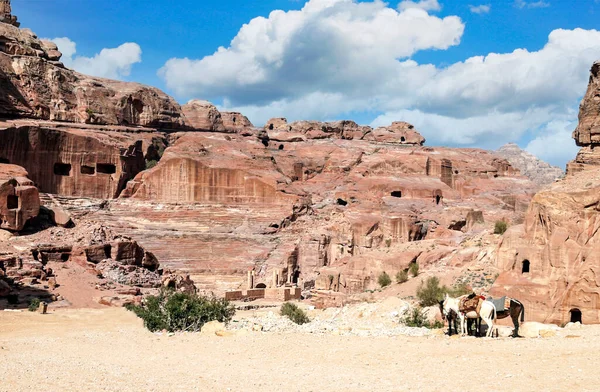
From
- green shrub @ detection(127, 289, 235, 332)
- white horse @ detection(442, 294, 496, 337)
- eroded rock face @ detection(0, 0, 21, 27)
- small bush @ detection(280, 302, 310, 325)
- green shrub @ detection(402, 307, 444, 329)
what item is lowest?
small bush @ detection(280, 302, 310, 325)

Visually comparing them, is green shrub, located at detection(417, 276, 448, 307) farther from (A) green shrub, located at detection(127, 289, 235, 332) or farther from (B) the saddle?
(B) the saddle

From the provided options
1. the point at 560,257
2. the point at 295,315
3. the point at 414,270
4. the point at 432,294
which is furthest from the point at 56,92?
the point at 560,257

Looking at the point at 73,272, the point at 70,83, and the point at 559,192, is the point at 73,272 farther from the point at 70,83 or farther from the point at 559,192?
the point at 70,83

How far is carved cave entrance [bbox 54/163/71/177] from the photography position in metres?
59.0

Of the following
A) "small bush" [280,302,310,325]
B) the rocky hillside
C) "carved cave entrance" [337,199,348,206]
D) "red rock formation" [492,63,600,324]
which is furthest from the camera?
"carved cave entrance" [337,199,348,206]

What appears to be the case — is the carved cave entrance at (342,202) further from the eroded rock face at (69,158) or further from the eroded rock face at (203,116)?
the eroded rock face at (203,116)

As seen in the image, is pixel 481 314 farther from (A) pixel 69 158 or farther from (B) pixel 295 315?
(A) pixel 69 158

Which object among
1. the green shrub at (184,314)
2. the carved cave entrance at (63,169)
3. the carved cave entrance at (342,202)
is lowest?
the green shrub at (184,314)

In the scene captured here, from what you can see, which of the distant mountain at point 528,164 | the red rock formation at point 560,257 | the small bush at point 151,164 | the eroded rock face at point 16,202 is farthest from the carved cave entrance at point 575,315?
the distant mountain at point 528,164

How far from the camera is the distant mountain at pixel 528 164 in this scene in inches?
5527

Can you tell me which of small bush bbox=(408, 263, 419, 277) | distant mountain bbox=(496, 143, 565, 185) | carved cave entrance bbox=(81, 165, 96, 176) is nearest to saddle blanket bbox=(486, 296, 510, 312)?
small bush bbox=(408, 263, 419, 277)

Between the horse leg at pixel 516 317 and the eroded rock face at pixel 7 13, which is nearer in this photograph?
the horse leg at pixel 516 317

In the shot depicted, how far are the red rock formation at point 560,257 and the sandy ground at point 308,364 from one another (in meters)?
4.47

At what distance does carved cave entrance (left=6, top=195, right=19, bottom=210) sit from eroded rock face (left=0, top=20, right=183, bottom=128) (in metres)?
24.5
